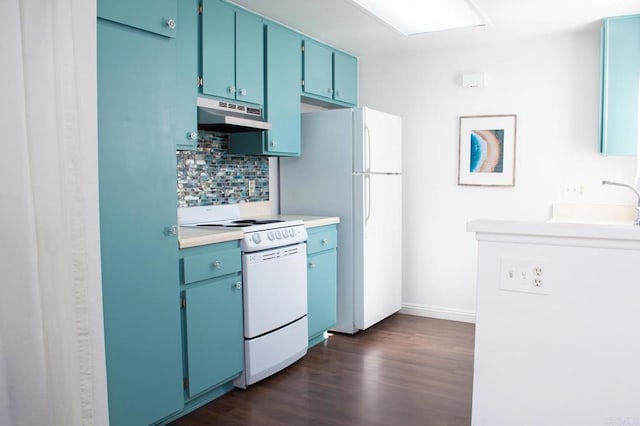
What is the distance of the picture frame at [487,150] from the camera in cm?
449

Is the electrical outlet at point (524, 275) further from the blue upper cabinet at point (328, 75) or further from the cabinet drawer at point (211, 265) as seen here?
the blue upper cabinet at point (328, 75)

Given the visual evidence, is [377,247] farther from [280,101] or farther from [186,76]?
[186,76]

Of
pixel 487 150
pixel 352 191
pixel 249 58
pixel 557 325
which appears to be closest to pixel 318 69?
pixel 249 58

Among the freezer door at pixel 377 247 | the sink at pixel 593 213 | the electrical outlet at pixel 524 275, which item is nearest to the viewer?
→ the electrical outlet at pixel 524 275

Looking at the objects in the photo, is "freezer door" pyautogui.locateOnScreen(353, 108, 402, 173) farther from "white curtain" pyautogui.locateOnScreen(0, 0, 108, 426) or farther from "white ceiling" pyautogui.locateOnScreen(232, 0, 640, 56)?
"white curtain" pyautogui.locateOnScreen(0, 0, 108, 426)

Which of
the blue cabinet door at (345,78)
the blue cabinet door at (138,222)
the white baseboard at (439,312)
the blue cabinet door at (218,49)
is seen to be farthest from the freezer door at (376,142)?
the blue cabinet door at (138,222)

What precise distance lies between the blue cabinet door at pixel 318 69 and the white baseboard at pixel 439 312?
79.7 inches

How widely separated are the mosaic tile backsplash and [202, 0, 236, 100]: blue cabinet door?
447mm

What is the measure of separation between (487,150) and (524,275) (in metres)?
2.90

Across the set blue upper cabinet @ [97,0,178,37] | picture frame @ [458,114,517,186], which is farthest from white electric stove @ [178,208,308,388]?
picture frame @ [458,114,517,186]

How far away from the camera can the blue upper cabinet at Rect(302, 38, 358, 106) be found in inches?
166

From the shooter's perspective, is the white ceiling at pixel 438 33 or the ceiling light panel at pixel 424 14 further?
the white ceiling at pixel 438 33

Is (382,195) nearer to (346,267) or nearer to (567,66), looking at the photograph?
(346,267)

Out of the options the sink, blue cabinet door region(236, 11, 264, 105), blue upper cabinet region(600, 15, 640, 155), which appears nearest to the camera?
blue cabinet door region(236, 11, 264, 105)
